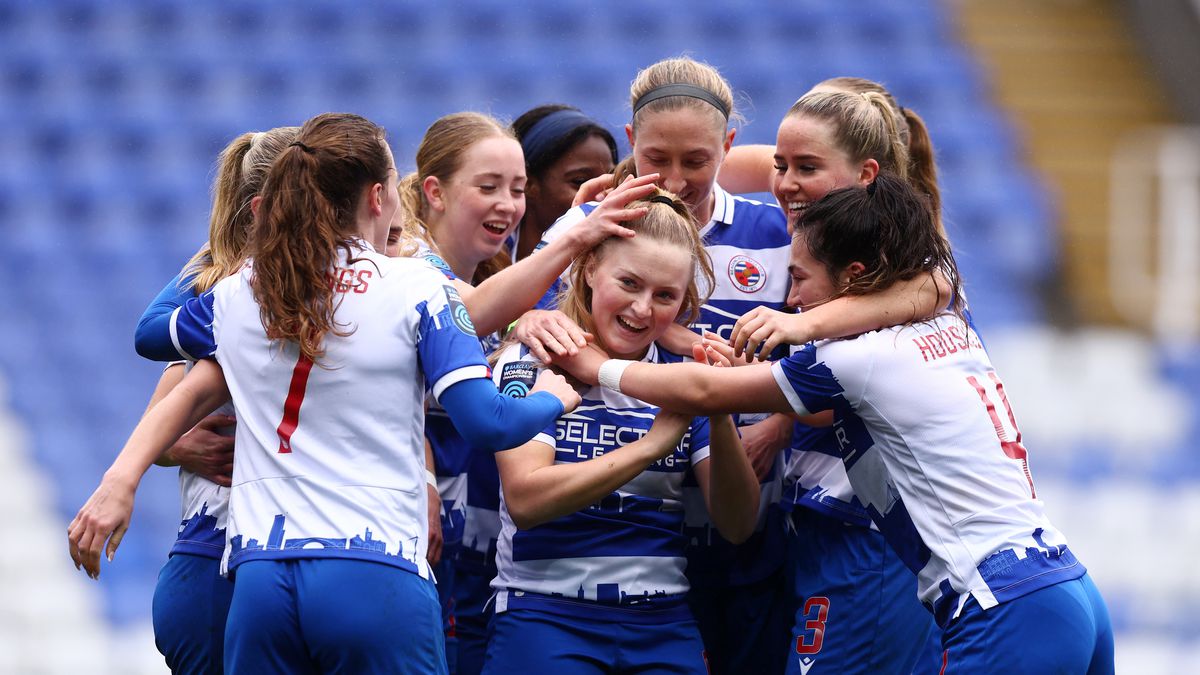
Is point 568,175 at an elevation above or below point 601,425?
above

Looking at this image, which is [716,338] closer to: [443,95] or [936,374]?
[936,374]

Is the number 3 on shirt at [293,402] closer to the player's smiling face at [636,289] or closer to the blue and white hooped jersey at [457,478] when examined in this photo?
the player's smiling face at [636,289]

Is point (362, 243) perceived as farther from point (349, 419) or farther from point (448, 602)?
point (448, 602)

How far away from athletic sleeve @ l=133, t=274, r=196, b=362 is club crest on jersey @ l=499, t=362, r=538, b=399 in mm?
761

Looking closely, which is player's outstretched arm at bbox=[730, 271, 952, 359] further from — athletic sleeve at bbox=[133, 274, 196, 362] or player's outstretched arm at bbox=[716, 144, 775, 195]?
athletic sleeve at bbox=[133, 274, 196, 362]

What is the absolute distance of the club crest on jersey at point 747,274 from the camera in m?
3.80

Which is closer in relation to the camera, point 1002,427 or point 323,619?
point 323,619

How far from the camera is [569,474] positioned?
3193 millimetres

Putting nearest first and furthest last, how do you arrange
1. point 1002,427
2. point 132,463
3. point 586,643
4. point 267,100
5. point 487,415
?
point 487,415, point 132,463, point 1002,427, point 586,643, point 267,100

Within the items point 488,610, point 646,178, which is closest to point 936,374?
point 646,178

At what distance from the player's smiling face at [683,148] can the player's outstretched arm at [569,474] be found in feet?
2.34

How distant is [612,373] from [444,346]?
1.65ft

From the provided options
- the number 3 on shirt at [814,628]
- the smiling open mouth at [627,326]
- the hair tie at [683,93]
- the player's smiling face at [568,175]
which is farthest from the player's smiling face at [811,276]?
the player's smiling face at [568,175]

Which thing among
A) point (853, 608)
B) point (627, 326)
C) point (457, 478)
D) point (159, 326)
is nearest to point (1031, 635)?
point (853, 608)
